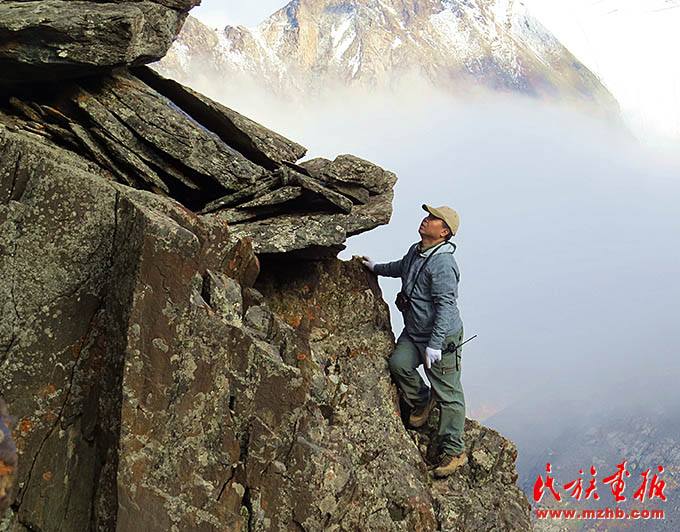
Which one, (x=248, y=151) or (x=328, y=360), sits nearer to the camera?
(x=328, y=360)

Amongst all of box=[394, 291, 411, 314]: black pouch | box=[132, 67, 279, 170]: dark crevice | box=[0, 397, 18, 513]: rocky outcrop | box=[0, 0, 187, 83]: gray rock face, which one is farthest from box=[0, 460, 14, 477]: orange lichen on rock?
box=[132, 67, 279, 170]: dark crevice

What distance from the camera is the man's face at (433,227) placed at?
13594 millimetres

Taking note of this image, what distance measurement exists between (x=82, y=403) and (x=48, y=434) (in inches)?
27.4

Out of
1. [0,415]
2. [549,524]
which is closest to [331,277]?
[0,415]

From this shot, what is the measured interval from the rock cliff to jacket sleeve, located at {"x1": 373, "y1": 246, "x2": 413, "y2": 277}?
2.21 meters

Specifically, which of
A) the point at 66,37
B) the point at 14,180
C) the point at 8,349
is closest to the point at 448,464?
the point at 8,349

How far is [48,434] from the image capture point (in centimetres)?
856

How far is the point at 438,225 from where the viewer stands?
13.6 m

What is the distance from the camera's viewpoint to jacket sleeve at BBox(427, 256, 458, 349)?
12.9m

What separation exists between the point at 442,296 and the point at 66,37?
11333 millimetres

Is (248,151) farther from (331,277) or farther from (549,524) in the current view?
(549,524)

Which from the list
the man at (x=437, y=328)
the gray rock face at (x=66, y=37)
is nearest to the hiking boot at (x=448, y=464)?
the man at (x=437, y=328)

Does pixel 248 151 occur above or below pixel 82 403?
above

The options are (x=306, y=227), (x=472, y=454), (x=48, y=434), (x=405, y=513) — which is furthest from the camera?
(x=472, y=454)
